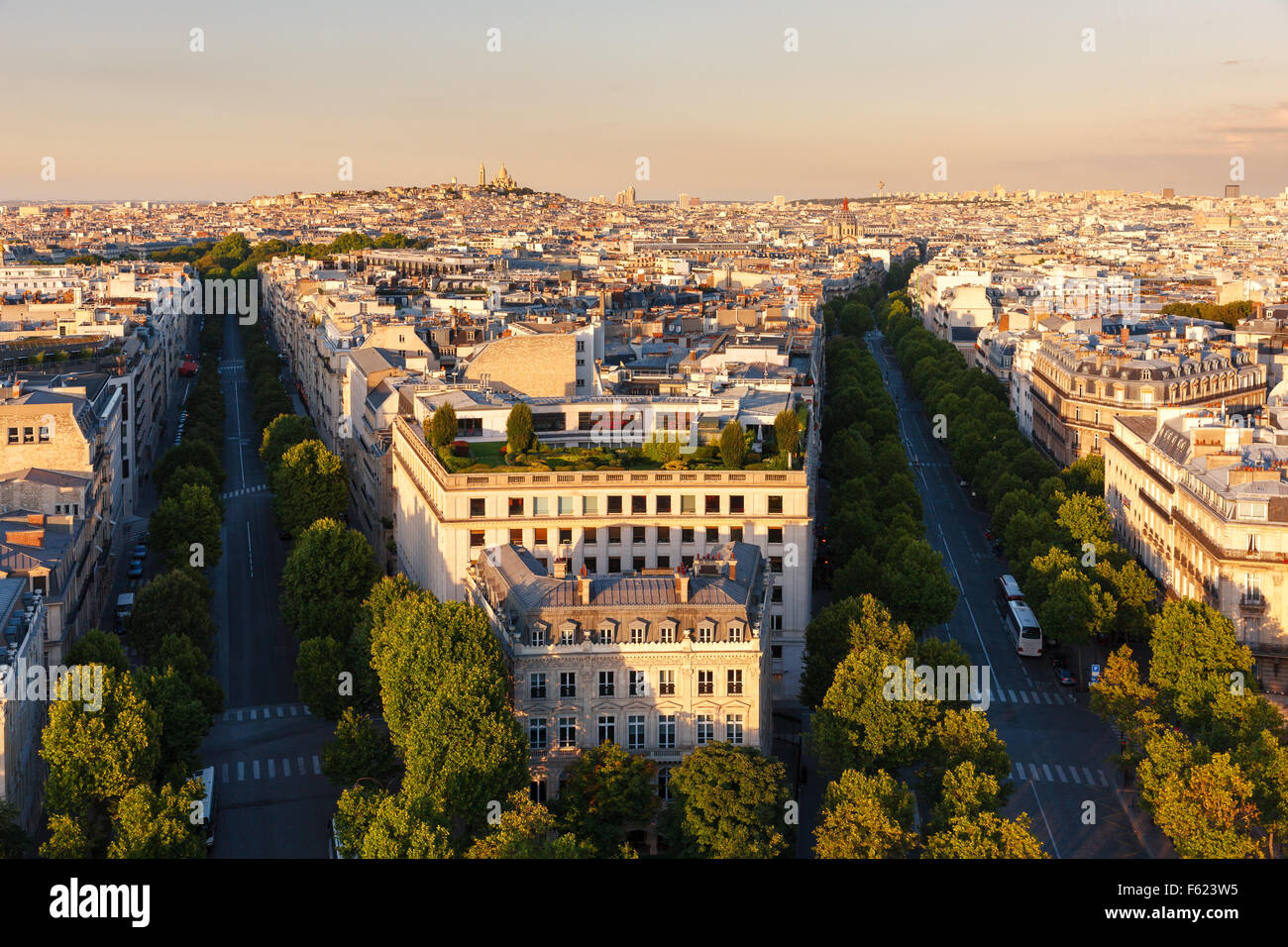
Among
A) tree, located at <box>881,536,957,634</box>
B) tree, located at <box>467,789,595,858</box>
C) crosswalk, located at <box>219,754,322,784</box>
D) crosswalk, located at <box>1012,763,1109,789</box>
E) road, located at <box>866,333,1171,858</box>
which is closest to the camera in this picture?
tree, located at <box>467,789,595,858</box>

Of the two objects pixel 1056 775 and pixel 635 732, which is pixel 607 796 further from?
pixel 1056 775

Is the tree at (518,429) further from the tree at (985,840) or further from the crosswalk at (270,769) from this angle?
the tree at (985,840)

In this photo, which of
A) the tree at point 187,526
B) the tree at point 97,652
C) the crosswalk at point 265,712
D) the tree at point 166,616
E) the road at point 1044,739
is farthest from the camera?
the tree at point 187,526

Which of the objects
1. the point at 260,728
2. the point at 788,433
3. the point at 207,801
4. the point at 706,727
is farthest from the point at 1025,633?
the point at 207,801

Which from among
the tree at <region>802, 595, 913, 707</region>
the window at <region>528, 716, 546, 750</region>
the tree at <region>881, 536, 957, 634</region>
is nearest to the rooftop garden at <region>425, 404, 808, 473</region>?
the tree at <region>881, 536, 957, 634</region>

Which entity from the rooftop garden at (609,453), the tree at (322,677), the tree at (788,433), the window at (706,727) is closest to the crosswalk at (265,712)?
the tree at (322,677)

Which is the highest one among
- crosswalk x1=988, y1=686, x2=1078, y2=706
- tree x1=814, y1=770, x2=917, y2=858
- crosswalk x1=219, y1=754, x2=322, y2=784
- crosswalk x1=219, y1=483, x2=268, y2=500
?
crosswalk x1=219, y1=483, x2=268, y2=500

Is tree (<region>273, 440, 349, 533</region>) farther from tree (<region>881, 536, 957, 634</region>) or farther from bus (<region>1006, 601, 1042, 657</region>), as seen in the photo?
bus (<region>1006, 601, 1042, 657</region>)
